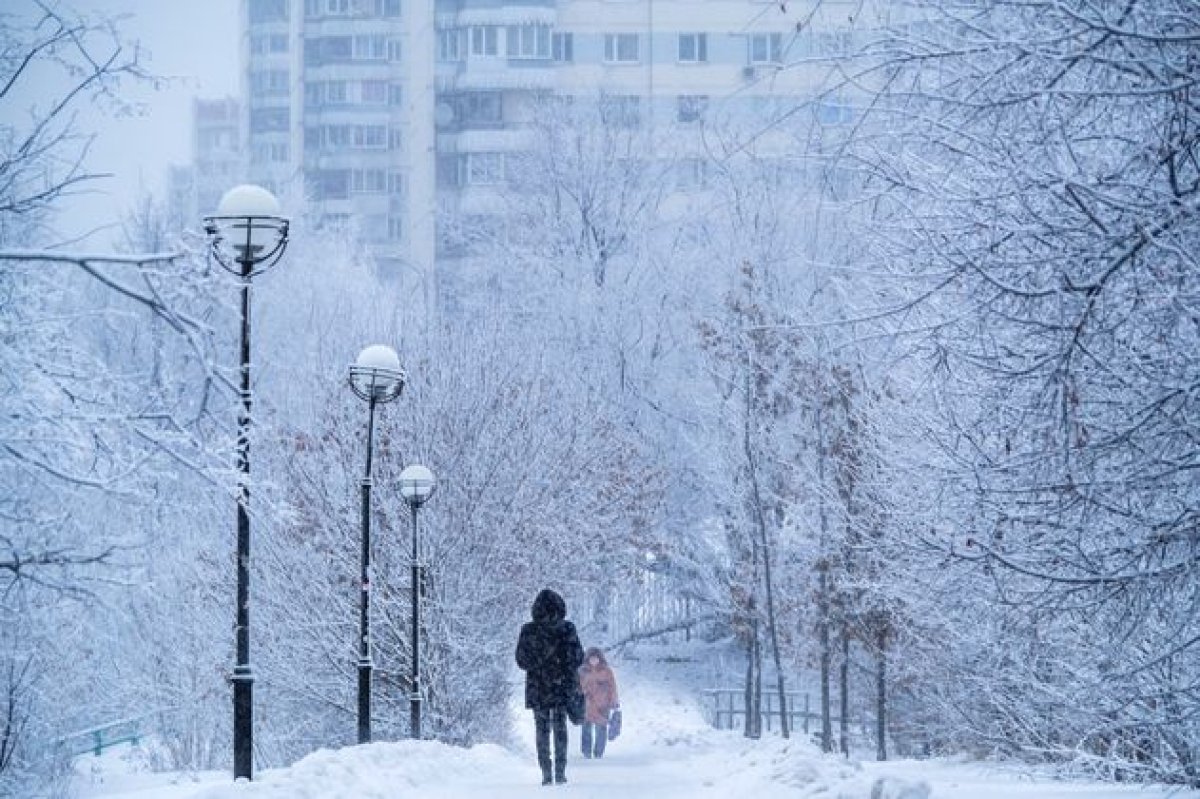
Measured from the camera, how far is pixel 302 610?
880 inches

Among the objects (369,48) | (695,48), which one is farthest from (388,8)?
(695,48)

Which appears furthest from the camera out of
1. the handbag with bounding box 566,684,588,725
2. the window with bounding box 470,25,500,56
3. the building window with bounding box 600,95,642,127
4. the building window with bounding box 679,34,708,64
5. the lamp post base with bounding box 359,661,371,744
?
the window with bounding box 470,25,500,56

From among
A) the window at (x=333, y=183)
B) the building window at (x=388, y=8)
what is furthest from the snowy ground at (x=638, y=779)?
the building window at (x=388, y=8)

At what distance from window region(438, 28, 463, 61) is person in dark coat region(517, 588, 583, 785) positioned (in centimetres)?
5052

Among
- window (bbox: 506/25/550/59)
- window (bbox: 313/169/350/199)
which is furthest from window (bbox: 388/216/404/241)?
window (bbox: 506/25/550/59)

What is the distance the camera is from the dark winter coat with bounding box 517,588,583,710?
14.2 meters

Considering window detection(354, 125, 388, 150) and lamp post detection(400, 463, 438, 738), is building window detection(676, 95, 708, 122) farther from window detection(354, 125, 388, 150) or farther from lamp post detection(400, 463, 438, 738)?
lamp post detection(400, 463, 438, 738)

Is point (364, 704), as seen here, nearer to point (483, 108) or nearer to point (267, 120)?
point (483, 108)

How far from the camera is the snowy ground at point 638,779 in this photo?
31.0 feet

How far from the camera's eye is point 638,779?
17.3m

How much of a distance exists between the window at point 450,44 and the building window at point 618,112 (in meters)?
17.4

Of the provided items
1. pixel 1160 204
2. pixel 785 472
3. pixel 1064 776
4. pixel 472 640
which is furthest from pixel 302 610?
pixel 1160 204

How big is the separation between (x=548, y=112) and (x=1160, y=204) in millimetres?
37786

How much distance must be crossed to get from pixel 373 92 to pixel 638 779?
64.1 meters
